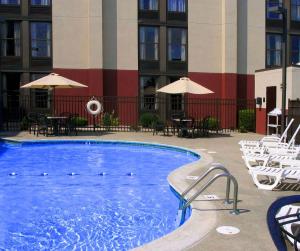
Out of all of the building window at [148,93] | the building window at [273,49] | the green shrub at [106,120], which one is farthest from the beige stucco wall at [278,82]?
the building window at [273,49]

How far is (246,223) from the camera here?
19.4ft

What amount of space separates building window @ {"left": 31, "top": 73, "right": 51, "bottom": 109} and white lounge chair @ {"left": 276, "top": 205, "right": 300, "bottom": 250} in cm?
2214

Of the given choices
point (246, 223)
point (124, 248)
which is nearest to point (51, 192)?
point (124, 248)

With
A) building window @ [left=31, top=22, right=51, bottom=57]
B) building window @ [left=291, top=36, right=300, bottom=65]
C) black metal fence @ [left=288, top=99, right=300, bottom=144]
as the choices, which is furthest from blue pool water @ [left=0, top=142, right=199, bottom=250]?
building window @ [left=291, top=36, right=300, bottom=65]

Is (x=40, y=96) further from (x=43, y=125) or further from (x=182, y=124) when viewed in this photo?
(x=182, y=124)

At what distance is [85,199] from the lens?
29.2 feet

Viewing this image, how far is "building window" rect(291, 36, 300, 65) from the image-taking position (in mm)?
28898

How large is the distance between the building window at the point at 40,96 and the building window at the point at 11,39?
1623mm

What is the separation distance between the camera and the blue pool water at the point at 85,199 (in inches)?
259

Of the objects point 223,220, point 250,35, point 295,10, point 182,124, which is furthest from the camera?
point 295,10

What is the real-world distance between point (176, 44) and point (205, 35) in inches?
74.0

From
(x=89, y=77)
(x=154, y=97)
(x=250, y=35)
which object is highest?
(x=250, y=35)

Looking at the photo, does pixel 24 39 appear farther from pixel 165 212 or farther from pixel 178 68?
pixel 165 212

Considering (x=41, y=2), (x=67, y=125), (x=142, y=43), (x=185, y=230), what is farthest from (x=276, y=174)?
(x=41, y=2)
